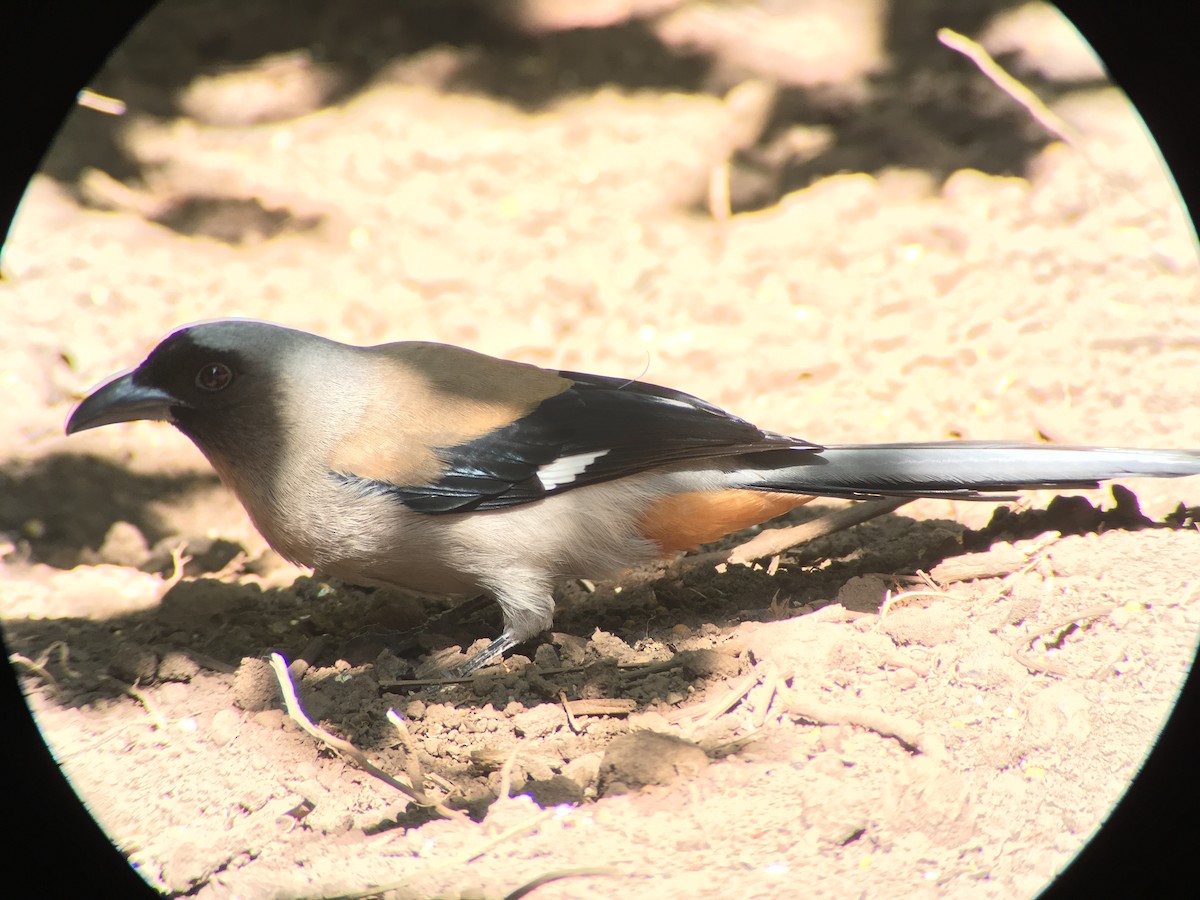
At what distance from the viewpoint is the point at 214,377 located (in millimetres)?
4078

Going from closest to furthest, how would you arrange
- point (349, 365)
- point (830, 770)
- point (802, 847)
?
point (802, 847)
point (830, 770)
point (349, 365)

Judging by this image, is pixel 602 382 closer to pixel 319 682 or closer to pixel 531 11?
pixel 319 682

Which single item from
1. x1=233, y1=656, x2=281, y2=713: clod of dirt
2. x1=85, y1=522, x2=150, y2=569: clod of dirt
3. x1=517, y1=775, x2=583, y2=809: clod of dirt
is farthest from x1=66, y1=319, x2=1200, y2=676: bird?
x1=85, y1=522, x2=150, y2=569: clod of dirt

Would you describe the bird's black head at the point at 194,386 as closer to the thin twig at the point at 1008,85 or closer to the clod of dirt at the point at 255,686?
the clod of dirt at the point at 255,686

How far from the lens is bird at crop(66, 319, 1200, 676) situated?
396 centimetres

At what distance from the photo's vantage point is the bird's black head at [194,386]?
402 centimetres

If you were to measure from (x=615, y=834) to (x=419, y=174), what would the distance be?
592 centimetres

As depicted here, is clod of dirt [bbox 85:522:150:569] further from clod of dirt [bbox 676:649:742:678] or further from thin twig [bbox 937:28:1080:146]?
thin twig [bbox 937:28:1080:146]

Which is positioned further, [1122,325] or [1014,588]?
[1122,325]


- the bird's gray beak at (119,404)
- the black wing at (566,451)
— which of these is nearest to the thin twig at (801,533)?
the black wing at (566,451)

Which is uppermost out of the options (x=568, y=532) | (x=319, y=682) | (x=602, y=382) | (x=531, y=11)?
(x=531, y=11)

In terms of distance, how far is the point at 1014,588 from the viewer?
12.7ft

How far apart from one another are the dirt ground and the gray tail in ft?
1.12

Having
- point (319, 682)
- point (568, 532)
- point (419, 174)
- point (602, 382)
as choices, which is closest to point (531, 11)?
point (419, 174)
